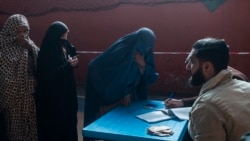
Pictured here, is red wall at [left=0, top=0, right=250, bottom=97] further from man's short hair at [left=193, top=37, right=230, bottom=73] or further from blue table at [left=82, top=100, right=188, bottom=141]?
man's short hair at [left=193, top=37, right=230, bottom=73]

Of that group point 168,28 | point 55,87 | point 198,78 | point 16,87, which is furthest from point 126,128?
point 168,28

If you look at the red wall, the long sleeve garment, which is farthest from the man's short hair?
the red wall

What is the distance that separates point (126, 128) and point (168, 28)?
397 cm

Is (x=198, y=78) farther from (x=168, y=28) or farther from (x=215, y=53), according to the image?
(x=168, y=28)

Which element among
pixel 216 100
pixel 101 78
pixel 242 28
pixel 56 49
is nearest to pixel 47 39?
pixel 56 49

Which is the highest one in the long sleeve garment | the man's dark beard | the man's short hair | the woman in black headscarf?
the man's short hair

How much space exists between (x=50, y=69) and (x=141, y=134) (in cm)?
147

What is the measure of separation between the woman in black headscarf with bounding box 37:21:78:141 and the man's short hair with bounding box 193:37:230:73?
172cm

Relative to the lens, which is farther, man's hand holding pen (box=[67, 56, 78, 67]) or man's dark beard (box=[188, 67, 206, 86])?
man's hand holding pen (box=[67, 56, 78, 67])

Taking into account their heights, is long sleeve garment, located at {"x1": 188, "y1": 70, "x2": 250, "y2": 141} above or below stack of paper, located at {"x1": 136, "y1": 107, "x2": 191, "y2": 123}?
above

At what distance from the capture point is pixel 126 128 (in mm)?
2131

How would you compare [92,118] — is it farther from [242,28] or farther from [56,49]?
[242,28]

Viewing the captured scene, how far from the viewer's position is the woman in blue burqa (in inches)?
118

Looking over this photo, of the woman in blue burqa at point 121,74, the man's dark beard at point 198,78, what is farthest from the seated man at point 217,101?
the woman in blue burqa at point 121,74
